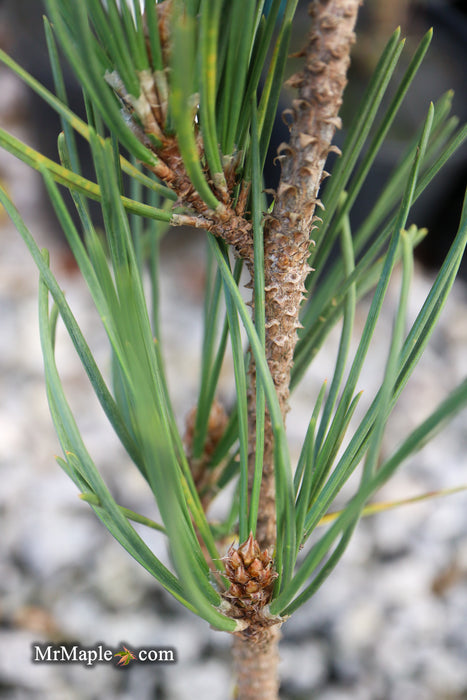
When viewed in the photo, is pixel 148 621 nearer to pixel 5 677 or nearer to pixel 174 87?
pixel 5 677

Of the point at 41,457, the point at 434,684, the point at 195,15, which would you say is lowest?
the point at 434,684

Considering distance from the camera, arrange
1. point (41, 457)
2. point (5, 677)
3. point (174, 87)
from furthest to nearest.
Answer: point (41, 457)
point (5, 677)
point (174, 87)

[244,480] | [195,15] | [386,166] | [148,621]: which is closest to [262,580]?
[244,480]

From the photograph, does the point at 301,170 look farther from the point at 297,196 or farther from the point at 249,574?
the point at 249,574

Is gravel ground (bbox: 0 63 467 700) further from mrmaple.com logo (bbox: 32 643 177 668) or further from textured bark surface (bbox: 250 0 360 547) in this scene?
textured bark surface (bbox: 250 0 360 547)

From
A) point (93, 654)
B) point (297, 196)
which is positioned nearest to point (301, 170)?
point (297, 196)

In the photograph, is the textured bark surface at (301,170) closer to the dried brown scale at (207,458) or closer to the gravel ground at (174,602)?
the dried brown scale at (207,458)

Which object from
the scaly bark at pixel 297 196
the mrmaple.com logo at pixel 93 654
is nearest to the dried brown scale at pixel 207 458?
the scaly bark at pixel 297 196

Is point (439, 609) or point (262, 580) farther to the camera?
point (439, 609)
